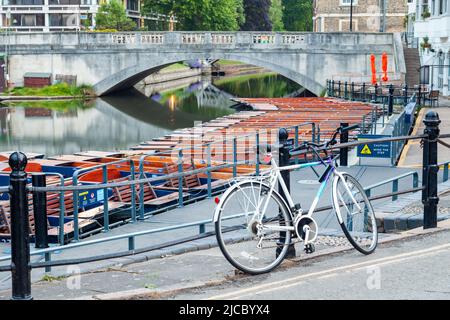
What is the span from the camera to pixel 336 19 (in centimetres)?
8012

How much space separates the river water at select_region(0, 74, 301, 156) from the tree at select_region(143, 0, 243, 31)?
790 centimetres

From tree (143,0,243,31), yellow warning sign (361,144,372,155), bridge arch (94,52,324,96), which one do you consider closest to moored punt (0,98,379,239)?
yellow warning sign (361,144,372,155)

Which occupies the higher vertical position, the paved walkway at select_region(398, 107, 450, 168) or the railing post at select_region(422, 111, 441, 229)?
the railing post at select_region(422, 111, 441, 229)

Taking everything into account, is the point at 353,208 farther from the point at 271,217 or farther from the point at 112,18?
the point at 112,18

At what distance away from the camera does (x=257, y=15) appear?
323ft

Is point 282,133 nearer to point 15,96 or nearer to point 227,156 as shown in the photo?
point 227,156

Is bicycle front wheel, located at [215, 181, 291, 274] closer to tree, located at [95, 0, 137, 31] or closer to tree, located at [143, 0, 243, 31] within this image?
tree, located at [143, 0, 243, 31]

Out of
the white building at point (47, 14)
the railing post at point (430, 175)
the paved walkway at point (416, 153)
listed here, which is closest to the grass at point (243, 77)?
the white building at point (47, 14)

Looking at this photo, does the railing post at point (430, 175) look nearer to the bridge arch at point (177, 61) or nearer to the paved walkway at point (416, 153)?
the paved walkway at point (416, 153)

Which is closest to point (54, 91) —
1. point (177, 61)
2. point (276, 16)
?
point (177, 61)

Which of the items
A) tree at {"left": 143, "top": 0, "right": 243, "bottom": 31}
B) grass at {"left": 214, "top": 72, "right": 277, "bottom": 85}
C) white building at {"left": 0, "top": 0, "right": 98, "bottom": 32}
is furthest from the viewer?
white building at {"left": 0, "top": 0, "right": 98, "bottom": 32}

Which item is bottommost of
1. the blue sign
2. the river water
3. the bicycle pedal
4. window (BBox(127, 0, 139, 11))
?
the river water

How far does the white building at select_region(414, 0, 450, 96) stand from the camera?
124 ft

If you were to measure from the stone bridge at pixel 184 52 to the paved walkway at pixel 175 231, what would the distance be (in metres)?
32.9
